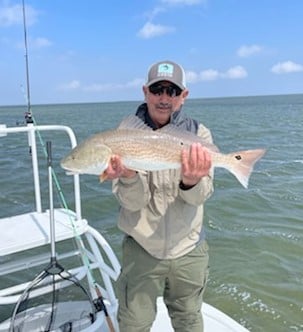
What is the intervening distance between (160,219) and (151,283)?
474 mm

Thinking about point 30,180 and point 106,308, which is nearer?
point 106,308

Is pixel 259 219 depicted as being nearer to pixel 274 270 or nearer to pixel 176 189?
pixel 274 270

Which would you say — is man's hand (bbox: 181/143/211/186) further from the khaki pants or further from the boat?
the boat

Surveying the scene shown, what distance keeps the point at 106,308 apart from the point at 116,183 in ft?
5.62

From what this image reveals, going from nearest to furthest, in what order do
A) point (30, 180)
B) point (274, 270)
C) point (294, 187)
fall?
point (274, 270), point (294, 187), point (30, 180)

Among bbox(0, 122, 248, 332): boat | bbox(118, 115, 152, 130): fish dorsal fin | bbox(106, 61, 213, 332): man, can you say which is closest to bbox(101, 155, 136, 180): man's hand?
bbox(106, 61, 213, 332): man

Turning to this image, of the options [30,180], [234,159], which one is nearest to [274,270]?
[234,159]

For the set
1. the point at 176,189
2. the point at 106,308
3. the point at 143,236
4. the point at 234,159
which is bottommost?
the point at 106,308

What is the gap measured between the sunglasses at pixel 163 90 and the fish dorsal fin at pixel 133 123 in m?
0.24

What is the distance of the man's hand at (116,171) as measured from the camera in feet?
9.78

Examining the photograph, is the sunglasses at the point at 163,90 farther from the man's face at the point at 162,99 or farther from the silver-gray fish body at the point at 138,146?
the silver-gray fish body at the point at 138,146

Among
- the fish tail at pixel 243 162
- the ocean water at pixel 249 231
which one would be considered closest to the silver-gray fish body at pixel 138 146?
the fish tail at pixel 243 162

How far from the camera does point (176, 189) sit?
3.16 m

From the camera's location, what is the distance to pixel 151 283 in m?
3.23
